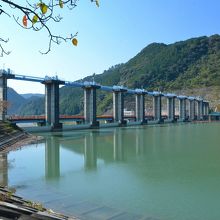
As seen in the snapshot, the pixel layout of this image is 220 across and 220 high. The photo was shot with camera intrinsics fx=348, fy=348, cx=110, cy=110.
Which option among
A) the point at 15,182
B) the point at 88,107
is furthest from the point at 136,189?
the point at 88,107

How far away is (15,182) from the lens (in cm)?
1997

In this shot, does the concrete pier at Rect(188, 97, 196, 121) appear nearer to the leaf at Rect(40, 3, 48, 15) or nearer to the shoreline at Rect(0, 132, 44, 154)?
the shoreline at Rect(0, 132, 44, 154)

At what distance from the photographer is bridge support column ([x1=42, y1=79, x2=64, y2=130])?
78312 mm

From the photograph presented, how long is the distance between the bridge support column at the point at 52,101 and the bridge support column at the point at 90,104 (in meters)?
14.5

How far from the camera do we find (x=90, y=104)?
9431cm

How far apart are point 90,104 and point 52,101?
16219mm

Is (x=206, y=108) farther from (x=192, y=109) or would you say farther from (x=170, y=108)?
(x=170, y=108)

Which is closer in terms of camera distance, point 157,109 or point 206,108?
point 157,109

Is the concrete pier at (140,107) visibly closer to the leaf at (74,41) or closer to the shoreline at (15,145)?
the shoreline at (15,145)

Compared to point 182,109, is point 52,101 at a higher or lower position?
higher

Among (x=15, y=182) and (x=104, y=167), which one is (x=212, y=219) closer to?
(x=15, y=182)

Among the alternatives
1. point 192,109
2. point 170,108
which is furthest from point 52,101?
point 192,109

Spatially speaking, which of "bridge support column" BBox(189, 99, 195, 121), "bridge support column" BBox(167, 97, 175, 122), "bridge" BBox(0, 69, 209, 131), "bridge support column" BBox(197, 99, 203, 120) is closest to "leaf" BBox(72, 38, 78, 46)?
"bridge" BBox(0, 69, 209, 131)

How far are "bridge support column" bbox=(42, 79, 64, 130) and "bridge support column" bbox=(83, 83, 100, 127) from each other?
1452cm
